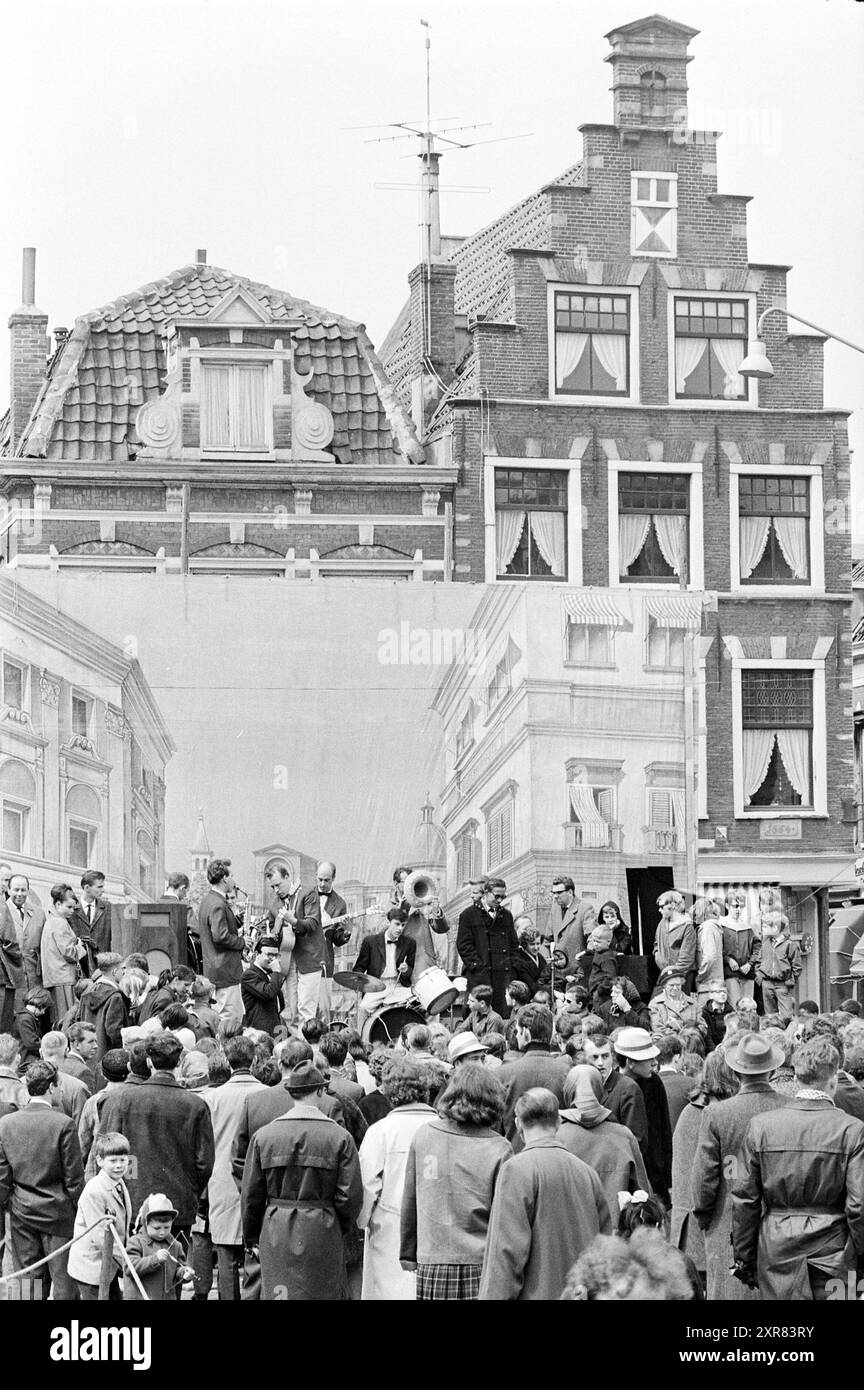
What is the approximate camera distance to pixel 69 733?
20984mm

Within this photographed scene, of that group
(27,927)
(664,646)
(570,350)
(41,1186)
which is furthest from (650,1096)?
(570,350)

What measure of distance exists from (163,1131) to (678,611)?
13393mm

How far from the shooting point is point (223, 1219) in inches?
398

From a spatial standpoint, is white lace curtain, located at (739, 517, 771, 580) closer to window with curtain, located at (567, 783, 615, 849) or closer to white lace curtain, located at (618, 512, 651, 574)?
white lace curtain, located at (618, 512, 651, 574)

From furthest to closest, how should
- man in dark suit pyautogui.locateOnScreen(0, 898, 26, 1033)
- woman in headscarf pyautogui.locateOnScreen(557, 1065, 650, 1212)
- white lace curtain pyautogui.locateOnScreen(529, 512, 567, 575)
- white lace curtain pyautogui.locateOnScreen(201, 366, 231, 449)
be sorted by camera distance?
white lace curtain pyautogui.locateOnScreen(529, 512, 567, 575) < white lace curtain pyautogui.locateOnScreen(201, 366, 231, 449) < man in dark suit pyautogui.locateOnScreen(0, 898, 26, 1033) < woman in headscarf pyautogui.locateOnScreen(557, 1065, 650, 1212)

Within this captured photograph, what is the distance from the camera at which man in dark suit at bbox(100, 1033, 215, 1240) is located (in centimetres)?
957

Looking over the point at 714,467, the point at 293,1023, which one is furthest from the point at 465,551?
the point at 293,1023

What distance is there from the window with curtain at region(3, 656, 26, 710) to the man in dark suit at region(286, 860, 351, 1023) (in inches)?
205

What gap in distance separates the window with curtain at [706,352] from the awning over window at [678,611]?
5757 millimetres

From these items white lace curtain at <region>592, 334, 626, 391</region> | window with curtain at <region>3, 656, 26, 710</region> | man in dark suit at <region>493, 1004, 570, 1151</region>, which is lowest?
man in dark suit at <region>493, 1004, 570, 1151</region>

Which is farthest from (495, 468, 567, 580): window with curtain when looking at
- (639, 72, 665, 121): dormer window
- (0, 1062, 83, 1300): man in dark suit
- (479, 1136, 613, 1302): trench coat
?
(479, 1136, 613, 1302): trench coat

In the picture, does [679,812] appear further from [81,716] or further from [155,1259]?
[155,1259]

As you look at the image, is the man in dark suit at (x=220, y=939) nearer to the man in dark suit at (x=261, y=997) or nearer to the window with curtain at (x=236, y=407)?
the man in dark suit at (x=261, y=997)

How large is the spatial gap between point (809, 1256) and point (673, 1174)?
145 cm
